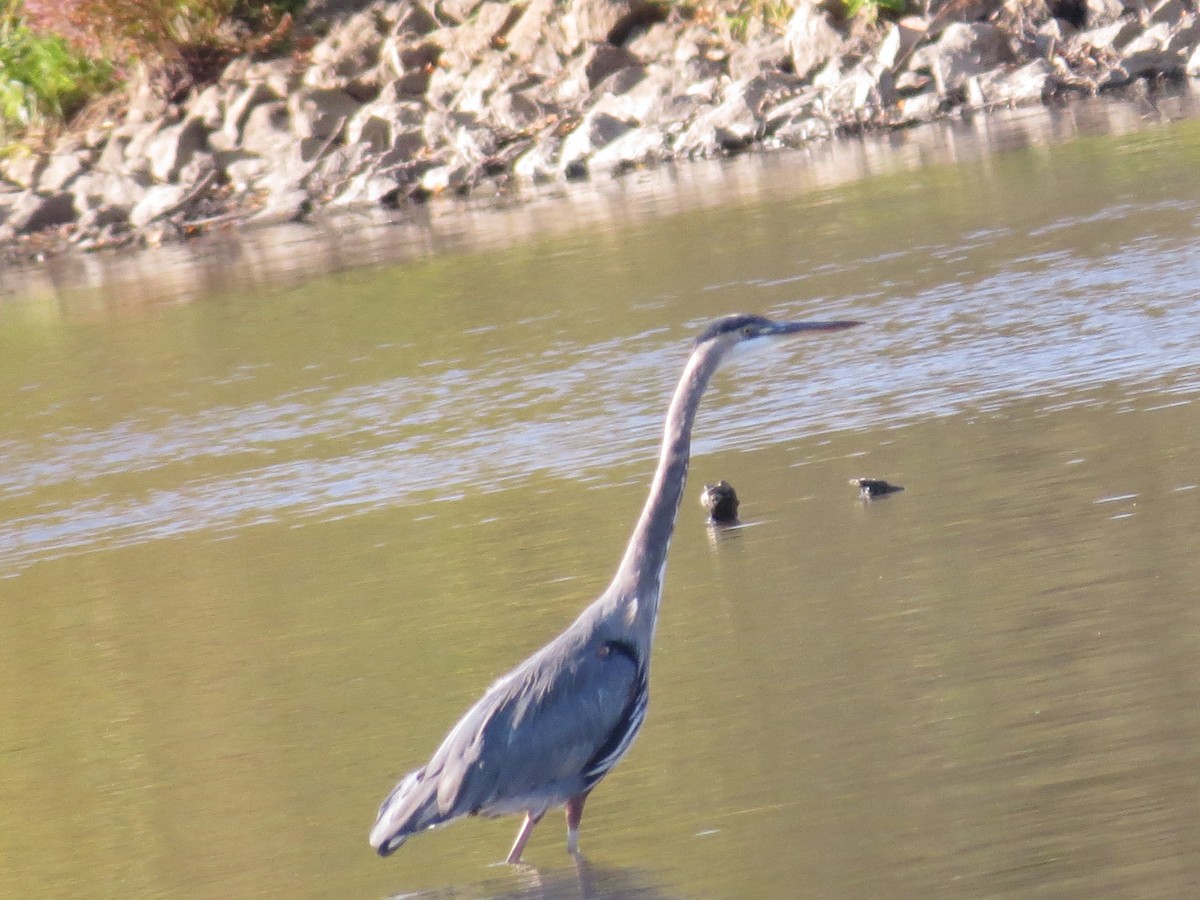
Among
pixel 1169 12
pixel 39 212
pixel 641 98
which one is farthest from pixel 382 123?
pixel 1169 12

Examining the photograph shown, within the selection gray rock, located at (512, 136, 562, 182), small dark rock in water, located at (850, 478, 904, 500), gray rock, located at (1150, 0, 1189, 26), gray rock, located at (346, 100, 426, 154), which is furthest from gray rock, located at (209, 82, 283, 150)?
small dark rock in water, located at (850, 478, 904, 500)

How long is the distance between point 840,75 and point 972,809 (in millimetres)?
22820

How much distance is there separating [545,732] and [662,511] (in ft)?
2.61

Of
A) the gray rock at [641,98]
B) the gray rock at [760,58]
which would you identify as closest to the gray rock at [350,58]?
the gray rock at [641,98]

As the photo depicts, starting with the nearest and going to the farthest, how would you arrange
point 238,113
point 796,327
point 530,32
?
point 796,327
point 530,32
point 238,113

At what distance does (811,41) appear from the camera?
28453 mm

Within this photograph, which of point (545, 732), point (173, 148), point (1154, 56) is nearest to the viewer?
point (545, 732)

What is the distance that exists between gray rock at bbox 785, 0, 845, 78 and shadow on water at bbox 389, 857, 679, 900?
23.3m

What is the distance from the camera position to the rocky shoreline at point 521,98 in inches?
1055

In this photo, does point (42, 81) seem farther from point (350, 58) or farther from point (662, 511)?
point (662, 511)

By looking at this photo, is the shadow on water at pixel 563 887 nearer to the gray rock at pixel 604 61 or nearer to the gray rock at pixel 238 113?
the gray rock at pixel 604 61

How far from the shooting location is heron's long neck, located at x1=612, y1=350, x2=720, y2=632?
6113 mm

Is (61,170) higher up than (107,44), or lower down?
lower down

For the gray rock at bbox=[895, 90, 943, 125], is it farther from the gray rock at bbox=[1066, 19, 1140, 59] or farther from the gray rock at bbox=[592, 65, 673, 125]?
the gray rock at bbox=[592, 65, 673, 125]
